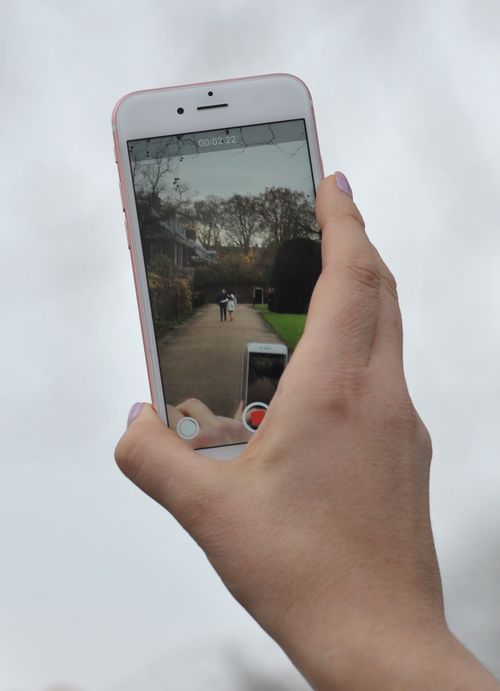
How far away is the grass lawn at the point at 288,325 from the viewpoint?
243 cm

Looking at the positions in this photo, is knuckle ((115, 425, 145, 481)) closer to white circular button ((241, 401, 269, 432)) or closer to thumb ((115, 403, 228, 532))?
thumb ((115, 403, 228, 532))

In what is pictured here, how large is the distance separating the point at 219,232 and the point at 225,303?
22 centimetres

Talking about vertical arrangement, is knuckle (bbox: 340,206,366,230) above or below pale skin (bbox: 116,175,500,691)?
above

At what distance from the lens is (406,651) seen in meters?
1.58

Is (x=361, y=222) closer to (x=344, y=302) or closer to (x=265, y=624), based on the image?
(x=344, y=302)

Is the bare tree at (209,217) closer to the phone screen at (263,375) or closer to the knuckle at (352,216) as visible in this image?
the phone screen at (263,375)

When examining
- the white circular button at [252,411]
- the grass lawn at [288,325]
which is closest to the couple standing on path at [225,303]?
the grass lawn at [288,325]

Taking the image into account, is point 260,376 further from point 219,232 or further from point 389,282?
point 389,282

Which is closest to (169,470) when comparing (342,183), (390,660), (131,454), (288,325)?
(131,454)

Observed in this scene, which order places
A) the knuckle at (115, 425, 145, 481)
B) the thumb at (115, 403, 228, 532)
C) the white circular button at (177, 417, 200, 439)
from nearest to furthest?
the thumb at (115, 403, 228, 532), the knuckle at (115, 425, 145, 481), the white circular button at (177, 417, 200, 439)

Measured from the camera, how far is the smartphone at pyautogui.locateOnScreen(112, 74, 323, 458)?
7.90ft

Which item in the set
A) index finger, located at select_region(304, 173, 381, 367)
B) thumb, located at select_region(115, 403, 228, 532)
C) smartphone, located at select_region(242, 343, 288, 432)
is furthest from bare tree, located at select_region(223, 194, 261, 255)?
thumb, located at select_region(115, 403, 228, 532)

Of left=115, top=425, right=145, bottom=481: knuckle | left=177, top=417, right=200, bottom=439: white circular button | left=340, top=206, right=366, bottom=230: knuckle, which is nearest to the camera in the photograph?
left=115, top=425, right=145, bottom=481: knuckle

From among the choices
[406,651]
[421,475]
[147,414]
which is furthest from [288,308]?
[406,651]
